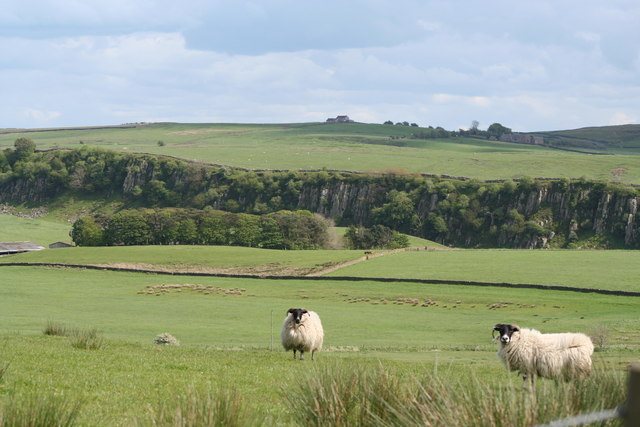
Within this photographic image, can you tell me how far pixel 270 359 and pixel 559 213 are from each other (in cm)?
14248

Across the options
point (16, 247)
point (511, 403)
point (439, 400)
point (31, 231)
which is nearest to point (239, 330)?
point (439, 400)

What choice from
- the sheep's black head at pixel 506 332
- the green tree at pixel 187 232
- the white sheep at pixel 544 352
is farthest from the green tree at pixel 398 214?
the white sheep at pixel 544 352

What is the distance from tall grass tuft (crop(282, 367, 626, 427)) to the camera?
997 centimetres

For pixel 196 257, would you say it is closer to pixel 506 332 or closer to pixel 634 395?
pixel 506 332

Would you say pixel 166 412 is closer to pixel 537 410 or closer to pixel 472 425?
pixel 472 425

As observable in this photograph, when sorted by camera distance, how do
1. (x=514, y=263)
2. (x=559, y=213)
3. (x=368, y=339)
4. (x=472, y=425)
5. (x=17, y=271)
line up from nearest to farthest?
(x=472, y=425) < (x=368, y=339) < (x=514, y=263) < (x=17, y=271) < (x=559, y=213)

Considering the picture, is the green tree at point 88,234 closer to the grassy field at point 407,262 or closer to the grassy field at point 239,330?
the grassy field at point 407,262

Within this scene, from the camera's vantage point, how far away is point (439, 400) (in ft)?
35.3

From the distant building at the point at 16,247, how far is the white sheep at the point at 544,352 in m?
131

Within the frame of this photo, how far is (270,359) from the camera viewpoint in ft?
99.8

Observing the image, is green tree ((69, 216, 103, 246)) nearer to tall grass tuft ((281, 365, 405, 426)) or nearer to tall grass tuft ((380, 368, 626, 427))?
tall grass tuft ((281, 365, 405, 426))

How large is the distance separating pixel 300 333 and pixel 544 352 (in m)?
11.1

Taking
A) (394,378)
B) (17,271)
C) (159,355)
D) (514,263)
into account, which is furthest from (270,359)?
(17,271)

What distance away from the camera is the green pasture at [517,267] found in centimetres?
8212
